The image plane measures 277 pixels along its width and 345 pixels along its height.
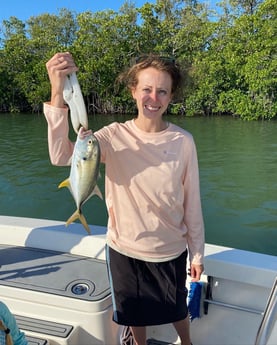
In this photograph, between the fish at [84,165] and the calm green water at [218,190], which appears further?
the calm green water at [218,190]

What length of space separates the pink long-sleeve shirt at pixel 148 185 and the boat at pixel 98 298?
513 mm

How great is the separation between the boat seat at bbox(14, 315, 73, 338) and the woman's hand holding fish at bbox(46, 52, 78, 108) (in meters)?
1.30

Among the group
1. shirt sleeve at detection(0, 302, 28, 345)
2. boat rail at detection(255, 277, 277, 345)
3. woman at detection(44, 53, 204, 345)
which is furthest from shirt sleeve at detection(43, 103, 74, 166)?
boat rail at detection(255, 277, 277, 345)

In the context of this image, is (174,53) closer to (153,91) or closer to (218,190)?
(218,190)

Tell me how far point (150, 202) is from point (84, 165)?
365 mm

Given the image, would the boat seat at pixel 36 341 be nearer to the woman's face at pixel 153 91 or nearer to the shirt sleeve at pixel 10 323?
the shirt sleeve at pixel 10 323

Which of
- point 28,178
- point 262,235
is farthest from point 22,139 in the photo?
point 262,235

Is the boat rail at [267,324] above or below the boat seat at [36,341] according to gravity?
above

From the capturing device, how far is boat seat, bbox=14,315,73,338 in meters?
2.00

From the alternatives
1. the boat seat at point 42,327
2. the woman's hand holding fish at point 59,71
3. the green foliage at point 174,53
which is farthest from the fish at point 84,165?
the green foliage at point 174,53

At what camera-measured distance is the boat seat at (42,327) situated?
2.00 metres

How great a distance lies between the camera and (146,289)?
1.78 meters

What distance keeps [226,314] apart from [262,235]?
155 inches

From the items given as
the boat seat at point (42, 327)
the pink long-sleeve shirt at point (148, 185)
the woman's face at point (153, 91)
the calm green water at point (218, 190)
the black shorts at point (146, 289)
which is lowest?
the calm green water at point (218, 190)
